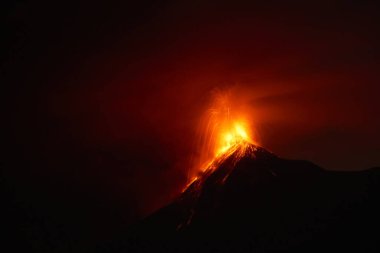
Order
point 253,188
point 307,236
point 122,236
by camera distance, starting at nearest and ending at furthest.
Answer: point 307,236 < point 253,188 < point 122,236

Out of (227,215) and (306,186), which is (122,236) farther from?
(306,186)

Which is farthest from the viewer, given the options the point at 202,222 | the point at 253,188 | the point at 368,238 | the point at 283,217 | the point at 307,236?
the point at 253,188

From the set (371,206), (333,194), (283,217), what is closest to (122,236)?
(283,217)

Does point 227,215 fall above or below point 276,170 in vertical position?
below

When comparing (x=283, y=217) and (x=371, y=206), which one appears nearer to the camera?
(x=371, y=206)

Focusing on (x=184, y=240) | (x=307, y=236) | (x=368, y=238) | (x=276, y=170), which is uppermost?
(x=276, y=170)

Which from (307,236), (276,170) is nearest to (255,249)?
(307,236)
